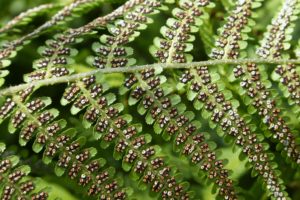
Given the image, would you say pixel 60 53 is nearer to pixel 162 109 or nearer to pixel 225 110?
pixel 162 109

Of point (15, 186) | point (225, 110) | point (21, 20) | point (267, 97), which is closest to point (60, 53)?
point (21, 20)

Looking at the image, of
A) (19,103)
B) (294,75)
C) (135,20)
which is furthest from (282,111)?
(19,103)

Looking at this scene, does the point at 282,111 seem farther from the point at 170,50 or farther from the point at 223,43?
the point at 170,50

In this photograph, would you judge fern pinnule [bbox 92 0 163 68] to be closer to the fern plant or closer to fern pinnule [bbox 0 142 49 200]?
the fern plant

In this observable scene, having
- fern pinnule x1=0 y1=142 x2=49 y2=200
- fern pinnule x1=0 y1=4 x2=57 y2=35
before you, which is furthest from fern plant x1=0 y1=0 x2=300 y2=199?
fern pinnule x1=0 y1=4 x2=57 y2=35

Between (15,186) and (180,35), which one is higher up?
(180,35)
